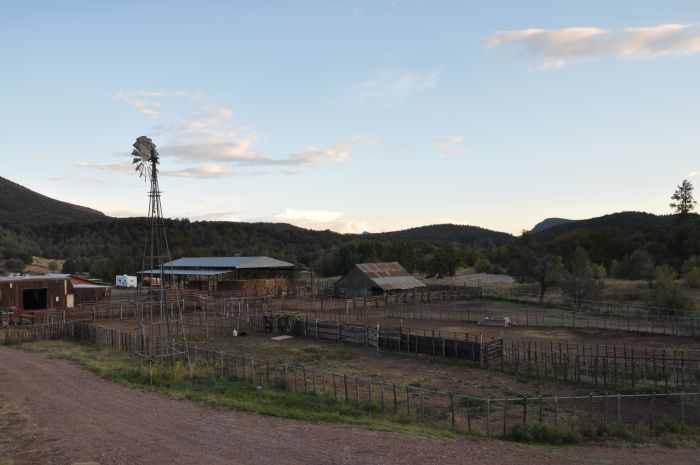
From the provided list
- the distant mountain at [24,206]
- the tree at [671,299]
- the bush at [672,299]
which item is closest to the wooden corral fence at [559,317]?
the tree at [671,299]

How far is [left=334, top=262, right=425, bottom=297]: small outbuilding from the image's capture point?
6944 cm

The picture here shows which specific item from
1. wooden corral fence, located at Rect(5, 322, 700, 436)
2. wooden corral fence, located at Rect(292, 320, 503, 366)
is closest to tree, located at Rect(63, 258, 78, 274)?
wooden corral fence, located at Rect(292, 320, 503, 366)

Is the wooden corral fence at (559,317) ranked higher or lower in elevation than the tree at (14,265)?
lower

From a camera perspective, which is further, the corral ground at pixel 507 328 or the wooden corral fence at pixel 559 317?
the wooden corral fence at pixel 559 317

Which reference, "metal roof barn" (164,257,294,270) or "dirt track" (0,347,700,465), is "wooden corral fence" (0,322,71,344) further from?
"metal roof barn" (164,257,294,270)

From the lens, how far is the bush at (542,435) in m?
17.5

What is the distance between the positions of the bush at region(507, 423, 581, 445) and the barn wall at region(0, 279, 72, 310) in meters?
48.0

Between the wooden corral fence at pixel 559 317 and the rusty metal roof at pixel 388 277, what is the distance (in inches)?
274

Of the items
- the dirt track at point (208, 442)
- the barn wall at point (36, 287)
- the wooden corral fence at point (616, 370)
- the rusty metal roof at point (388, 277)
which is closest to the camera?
the dirt track at point (208, 442)

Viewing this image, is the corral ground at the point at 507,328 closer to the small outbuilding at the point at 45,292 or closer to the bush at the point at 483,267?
the small outbuilding at the point at 45,292

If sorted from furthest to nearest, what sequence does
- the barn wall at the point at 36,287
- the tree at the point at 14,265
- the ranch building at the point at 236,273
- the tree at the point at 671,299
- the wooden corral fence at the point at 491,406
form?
1. the tree at the point at 14,265
2. the ranch building at the point at 236,273
3. the tree at the point at 671,299
4. the barn wall at the point at 36,287
5. the wooden corral fence at the point at 491,406

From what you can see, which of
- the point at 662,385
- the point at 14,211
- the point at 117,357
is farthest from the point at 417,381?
the point at 14,211

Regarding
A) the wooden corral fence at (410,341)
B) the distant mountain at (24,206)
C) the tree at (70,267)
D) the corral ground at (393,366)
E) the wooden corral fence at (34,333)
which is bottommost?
the corral ground at (393,366)

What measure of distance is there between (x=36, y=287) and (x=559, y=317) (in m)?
49.2
